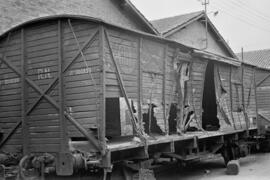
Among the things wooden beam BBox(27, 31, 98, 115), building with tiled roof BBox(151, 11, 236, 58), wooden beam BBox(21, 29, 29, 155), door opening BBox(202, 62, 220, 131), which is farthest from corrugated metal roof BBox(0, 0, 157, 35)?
building with tiled roof BBox(151, 11, 236, 58)

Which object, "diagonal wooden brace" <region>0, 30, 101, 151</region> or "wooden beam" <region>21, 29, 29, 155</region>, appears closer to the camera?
"diagonal wooden brace" <region>0, 30, 101, 151</region>

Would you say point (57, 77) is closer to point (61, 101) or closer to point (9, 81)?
point (61, 101)

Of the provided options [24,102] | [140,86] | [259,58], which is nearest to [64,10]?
[24,102]

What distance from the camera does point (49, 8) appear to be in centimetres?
1426

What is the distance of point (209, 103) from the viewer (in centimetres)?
1473

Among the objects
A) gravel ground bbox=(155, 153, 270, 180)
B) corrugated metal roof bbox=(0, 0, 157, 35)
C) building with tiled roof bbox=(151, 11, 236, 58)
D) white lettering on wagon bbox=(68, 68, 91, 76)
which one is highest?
building with tiled roof bbox=(151, 11, 236, 58)

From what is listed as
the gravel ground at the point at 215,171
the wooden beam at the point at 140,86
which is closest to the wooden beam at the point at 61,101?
the wooden beam at the point at 140,86

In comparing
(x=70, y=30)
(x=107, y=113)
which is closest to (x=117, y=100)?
(x=107, y=113)

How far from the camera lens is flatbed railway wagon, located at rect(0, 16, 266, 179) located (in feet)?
24.2

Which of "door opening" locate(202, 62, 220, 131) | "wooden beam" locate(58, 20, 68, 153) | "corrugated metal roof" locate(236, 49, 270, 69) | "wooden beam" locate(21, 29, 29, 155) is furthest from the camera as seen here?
"corrugated metal roof" locate(236, 49, 270, 69)

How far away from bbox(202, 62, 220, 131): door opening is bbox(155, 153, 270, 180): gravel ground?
1.59m

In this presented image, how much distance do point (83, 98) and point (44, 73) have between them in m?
1.29

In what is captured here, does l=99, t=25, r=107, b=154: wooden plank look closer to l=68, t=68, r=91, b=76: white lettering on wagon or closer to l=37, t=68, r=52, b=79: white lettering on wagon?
l=68, t=68, r=91, b=76: white lettering on wagon

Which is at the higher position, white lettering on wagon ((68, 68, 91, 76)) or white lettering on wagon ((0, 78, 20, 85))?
white lettering on wagon ((68, 68, 91, 76))
